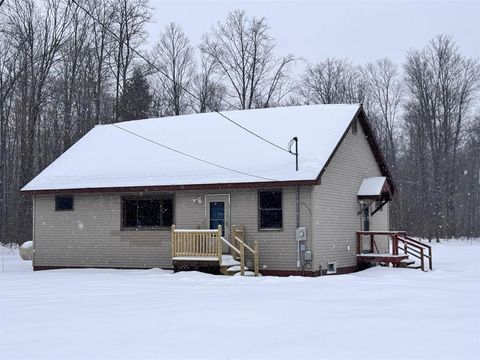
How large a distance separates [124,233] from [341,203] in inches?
296

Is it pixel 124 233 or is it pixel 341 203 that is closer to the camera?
pixel 341 203

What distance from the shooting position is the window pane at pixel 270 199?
19594 mm

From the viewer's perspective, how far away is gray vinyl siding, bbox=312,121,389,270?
64.1 feet

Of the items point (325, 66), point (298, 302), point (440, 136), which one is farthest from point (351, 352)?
point (325, 66)

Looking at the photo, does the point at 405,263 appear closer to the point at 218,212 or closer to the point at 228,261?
the point at 228,261

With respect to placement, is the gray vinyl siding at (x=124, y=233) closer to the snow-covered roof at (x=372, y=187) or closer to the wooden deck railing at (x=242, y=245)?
the wooden deck railing at (x=242, y=245)

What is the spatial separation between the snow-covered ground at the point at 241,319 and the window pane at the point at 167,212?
14.7ft

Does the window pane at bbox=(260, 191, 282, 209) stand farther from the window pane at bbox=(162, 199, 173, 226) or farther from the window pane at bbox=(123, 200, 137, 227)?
the window pane at bbox=(123, 200, 137, 227)

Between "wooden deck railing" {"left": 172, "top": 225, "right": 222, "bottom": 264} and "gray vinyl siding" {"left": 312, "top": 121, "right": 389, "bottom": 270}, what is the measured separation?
3.14m

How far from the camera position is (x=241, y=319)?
32.6ft

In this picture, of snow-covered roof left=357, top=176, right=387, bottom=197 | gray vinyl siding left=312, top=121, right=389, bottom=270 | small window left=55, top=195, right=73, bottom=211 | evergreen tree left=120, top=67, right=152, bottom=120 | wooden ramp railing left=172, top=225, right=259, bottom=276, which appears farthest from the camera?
evergreen tree left=120, top=67, right=152, bottom=120

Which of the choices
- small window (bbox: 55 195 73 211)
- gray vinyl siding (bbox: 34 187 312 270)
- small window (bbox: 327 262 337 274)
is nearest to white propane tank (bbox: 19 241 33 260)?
gray vinyl siding (bbox: 34 187 312 270)

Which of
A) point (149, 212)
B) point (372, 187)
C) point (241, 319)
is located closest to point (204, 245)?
point (149, 212)

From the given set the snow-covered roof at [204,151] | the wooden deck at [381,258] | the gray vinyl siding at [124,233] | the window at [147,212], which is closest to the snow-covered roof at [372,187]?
the wooden deck at [381,258]
